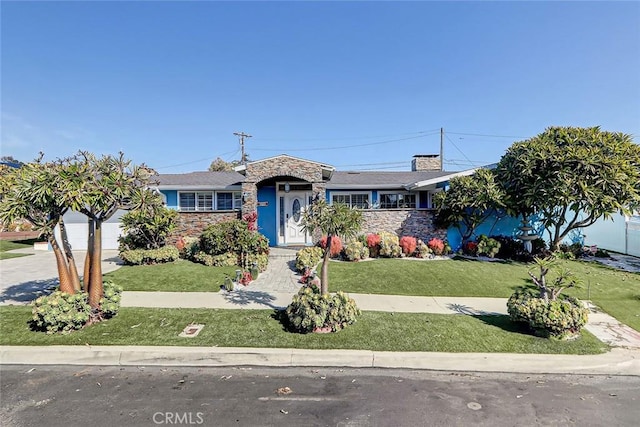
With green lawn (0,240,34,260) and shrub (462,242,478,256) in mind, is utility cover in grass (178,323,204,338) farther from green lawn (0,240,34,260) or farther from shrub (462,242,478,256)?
green lawn (0,240,34,260)

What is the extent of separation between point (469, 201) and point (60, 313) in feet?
44.5

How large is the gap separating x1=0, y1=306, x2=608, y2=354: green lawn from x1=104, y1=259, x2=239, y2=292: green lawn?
2.17 m

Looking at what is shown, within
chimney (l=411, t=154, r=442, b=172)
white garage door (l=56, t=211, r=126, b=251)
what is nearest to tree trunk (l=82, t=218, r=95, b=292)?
white garage door (l=56, t=211, r=126, b=251)

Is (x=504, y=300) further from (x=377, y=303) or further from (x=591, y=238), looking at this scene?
(x=591, y=238)

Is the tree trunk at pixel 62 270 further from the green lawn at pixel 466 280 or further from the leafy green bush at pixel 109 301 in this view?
the green lawn at pixel 466 280

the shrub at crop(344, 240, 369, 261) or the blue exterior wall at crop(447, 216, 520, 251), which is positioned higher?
the blue exterior wall at crop(447, 216, 520, 251)

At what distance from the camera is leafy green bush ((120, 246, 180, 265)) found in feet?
37.9

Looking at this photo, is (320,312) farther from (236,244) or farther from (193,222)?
(193,222)

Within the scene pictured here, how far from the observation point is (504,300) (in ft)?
28.3

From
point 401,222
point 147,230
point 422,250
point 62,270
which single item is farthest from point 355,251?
point 62,270

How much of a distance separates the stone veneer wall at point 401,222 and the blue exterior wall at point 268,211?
4.42 meters

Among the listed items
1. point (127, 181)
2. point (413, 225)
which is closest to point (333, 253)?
point (413, 225)

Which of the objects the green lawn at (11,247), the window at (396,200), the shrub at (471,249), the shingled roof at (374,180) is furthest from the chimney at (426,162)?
the green lawn at (11,247)

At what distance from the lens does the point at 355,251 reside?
12023 mm
